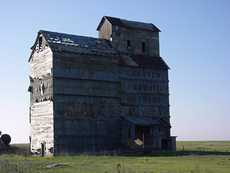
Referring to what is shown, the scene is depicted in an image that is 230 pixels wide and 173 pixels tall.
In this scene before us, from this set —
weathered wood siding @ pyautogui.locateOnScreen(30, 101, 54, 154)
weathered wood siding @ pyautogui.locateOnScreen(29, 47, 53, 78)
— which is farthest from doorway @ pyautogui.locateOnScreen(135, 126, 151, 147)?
weathered wood siding @ pyautogui.locateOnScreen(29, 47, 53, 78)

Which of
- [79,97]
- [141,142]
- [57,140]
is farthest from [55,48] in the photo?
[141,142]

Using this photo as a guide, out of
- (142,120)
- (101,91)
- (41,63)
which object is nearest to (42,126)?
(41,63)

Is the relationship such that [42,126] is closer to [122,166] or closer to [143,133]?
[143,133]

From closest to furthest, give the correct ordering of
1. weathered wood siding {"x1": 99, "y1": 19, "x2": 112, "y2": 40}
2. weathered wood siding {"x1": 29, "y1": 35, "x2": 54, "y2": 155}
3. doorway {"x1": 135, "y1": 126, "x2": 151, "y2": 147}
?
weathered wood siding {"x1": 29, "y1": 35, "x2": 54, "y2": 155}
doorway {"x1": 135, "y1": 126, "x2": 151, "y2": 147}
weathered wood siding {"x1": 99, "y1": 19, "x2": 112, "y2": 40}

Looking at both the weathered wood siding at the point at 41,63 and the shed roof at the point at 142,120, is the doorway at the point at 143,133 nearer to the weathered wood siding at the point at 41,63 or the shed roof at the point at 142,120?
the shed roof at the point at 142,120

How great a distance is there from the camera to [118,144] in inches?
2335

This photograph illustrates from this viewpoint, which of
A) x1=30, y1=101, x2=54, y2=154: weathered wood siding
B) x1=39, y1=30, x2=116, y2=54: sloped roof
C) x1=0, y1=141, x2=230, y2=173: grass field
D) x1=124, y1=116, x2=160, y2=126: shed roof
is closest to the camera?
x1=0, y1=141, x2=230, y2=173: grass field

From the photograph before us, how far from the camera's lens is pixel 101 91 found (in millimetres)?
58406

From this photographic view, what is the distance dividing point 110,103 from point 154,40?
12.8 metres

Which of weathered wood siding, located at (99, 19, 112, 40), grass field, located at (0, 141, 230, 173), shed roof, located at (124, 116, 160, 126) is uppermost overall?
weathered wood siding, located at (99, 19, 112, 40)

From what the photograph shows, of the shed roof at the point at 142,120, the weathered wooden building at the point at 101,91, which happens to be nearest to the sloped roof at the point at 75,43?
the weathered wooden building at the point at 101,91

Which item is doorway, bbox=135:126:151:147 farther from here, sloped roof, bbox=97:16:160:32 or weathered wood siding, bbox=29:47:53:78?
weathered wood siding, bbox=29:47:53:78

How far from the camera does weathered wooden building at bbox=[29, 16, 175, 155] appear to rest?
55.3 meters

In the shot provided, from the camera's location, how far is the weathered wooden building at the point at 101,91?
2178 inches
